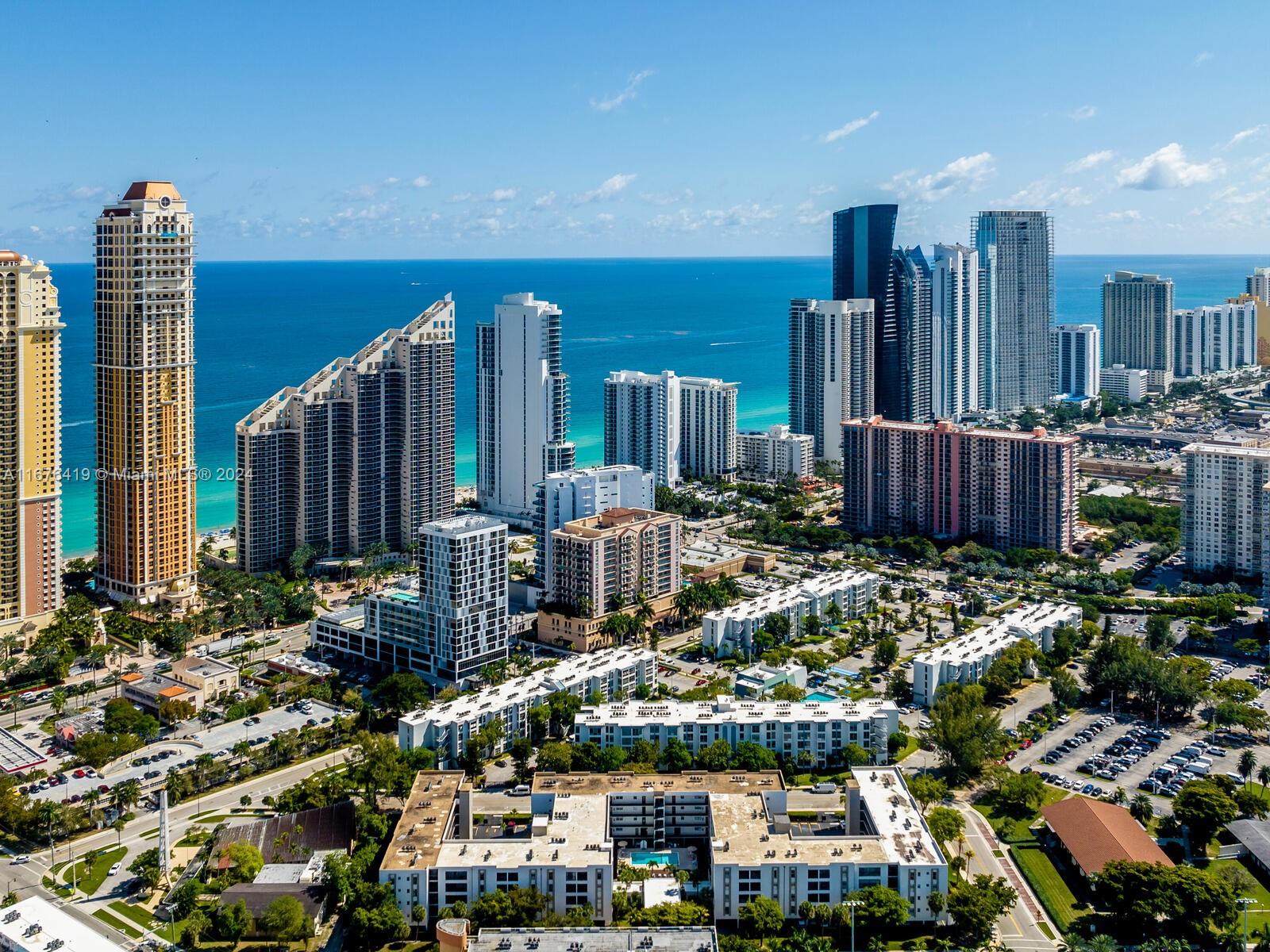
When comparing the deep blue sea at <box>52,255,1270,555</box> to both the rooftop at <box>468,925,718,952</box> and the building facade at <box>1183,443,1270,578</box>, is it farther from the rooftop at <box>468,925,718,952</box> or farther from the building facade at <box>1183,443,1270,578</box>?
the rooftop at <box>468,925,718,952</box>

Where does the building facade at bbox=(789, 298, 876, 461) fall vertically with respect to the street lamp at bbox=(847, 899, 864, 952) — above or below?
above

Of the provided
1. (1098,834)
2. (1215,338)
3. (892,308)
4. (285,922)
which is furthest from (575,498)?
(1215,338)

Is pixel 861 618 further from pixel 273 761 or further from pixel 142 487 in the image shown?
pixel 142 487

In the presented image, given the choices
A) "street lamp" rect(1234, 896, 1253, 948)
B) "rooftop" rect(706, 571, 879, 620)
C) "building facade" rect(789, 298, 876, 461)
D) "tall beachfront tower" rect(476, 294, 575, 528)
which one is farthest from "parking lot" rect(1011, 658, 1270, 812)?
"building facade" rect(789, 298, 876, 461)

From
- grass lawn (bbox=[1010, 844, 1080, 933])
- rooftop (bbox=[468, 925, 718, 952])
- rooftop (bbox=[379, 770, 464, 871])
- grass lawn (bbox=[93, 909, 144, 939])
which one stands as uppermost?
rooftop (bbox=[379, 770, 464, 871])

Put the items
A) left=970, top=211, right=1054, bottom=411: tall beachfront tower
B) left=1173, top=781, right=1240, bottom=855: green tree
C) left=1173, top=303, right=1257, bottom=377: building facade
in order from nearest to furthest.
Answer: left=1173, top=781, right=1240, bottom=855: green tree
left=970, top=211, right=1054, bottom=411: tall beachfront tower
left=1173, top=303, right=1257, bottom=377: building facade

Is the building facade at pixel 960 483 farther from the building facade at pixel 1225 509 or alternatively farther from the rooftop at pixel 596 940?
the rooftop at pixel 596 940

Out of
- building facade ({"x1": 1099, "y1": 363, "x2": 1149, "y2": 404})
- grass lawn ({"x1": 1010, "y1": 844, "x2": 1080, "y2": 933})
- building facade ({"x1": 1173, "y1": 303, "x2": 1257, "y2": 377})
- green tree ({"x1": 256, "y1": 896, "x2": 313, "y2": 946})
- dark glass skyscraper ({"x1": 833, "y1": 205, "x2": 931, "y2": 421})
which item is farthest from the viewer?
building facade ({"x1": 1173, "y1": 303, "x2": 1257, "y2": 377})

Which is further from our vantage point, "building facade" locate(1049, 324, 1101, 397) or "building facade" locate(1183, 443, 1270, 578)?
"building facade" locate(1049, 324, 1101, 397)
